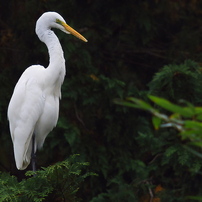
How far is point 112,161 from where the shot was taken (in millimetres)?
4629

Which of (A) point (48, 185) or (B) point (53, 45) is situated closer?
(A) point (48, 185)

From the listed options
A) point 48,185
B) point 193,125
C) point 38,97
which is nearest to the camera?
point 193,125

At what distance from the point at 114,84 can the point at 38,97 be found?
4.25 ft

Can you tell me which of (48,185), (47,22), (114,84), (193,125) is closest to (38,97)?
(47,22)

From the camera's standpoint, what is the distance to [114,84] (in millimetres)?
4375

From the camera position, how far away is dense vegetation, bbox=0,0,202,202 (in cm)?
380

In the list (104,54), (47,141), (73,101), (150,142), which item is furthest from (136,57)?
(150,142)

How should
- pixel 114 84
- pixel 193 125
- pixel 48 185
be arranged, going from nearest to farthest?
1. pixel 193 125
2. pixel 48 185
3. pixel 114 84

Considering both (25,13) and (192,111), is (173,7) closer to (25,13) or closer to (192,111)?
(25,13)

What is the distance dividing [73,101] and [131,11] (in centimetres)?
114

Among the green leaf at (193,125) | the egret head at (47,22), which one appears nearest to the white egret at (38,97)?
the egret head at (47,22)

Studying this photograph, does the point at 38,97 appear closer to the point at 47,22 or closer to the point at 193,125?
the point at 47,22

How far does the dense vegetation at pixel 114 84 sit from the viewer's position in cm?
380

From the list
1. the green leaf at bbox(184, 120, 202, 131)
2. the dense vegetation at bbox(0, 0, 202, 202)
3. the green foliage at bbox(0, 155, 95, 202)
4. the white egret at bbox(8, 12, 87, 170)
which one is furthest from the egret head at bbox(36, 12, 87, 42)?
the green leaf at bbox(184, 120, 202, 131)
